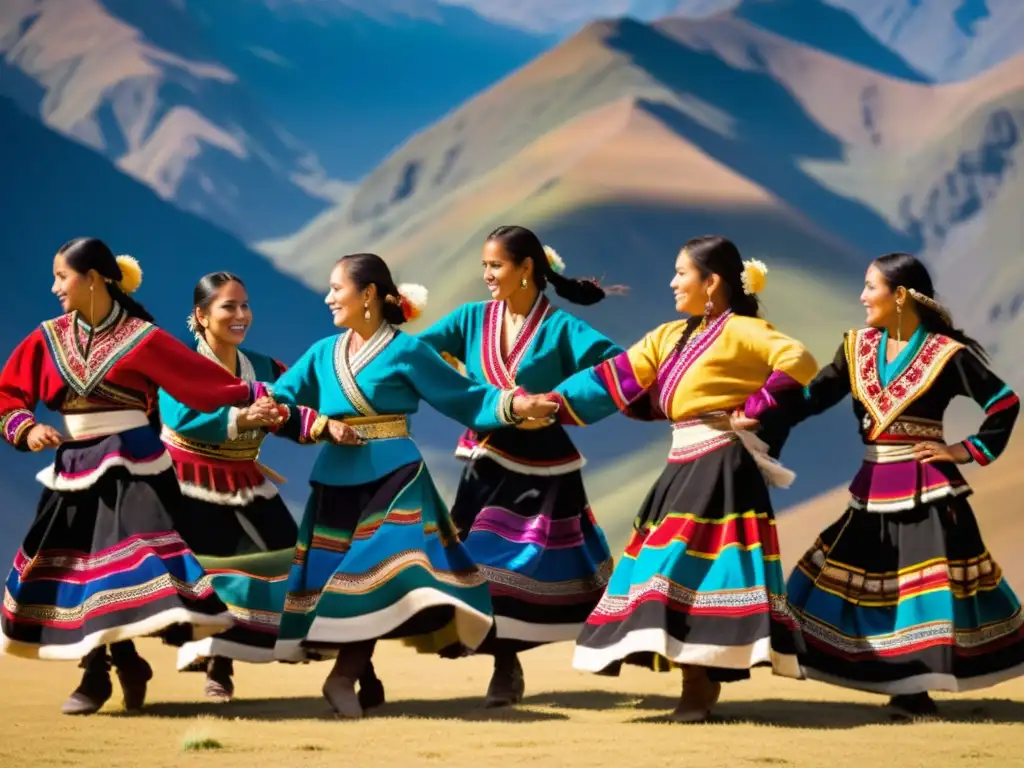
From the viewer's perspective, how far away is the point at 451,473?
2212cm

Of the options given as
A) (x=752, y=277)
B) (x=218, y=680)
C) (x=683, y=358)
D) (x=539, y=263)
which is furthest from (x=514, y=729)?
(x=539, y=263)

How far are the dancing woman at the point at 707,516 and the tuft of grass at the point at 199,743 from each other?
1.20 m

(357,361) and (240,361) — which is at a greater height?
(240,361)

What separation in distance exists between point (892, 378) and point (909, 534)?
53 centimetres

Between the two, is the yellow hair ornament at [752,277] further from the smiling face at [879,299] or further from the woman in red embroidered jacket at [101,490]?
the woman in red embroidered jacket at [101,490]

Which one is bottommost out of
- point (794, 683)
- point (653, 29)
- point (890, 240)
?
point (794, 683)

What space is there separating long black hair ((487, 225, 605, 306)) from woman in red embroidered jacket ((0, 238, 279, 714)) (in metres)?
1.15

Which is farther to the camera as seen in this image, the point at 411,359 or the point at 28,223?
the point at 28,223

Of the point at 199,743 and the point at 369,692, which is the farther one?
the point at 369,692

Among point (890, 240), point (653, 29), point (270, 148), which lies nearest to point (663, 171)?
point (890, 240)

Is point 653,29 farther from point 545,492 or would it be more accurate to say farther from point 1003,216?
point 545,492

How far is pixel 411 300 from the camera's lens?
249 inches

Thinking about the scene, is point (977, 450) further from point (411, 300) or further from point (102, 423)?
point (102, 423)

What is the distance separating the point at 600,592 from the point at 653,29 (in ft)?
101
